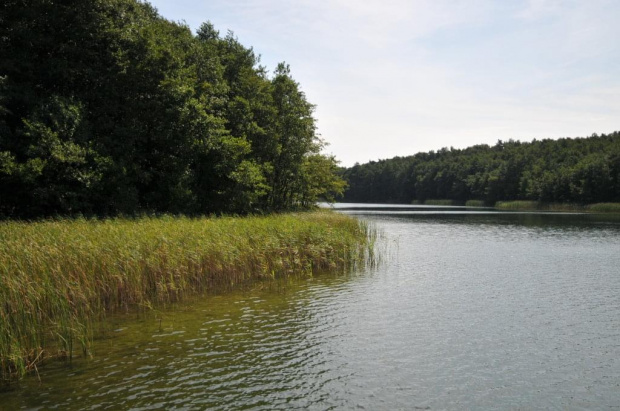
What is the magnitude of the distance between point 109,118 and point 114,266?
20.0 m

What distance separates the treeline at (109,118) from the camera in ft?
85.7

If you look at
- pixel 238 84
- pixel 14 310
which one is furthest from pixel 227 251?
pixel 238 84

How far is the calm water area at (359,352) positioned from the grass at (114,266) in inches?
36.4

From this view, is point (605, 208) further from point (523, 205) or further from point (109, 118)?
point (109, 118)

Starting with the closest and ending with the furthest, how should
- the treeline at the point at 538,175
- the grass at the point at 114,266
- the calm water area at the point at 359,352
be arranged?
the calm water area at the point at 359,352 < the grass at the point at 114,266 < the treeline at the point at 538,175

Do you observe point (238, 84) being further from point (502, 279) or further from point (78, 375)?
point (78, 375)

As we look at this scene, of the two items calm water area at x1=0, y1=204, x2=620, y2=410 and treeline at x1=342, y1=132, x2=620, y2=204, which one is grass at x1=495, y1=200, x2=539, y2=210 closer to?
treeline at x1=342, y1=132, x2=620, y2=204

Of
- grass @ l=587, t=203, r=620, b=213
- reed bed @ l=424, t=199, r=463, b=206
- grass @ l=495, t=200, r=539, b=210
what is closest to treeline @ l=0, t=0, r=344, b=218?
grass @ l=587, t=203, r=620, b=213

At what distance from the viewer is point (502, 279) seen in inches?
914


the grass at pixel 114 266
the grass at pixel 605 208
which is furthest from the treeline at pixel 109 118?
the grass at pixel 605 208

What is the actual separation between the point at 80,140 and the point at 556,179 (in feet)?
387

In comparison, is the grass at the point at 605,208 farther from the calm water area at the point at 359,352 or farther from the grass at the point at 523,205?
the calm water area at the point at 359,352

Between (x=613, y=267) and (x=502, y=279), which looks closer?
(x=502, y=279)

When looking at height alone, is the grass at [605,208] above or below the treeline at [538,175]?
below
